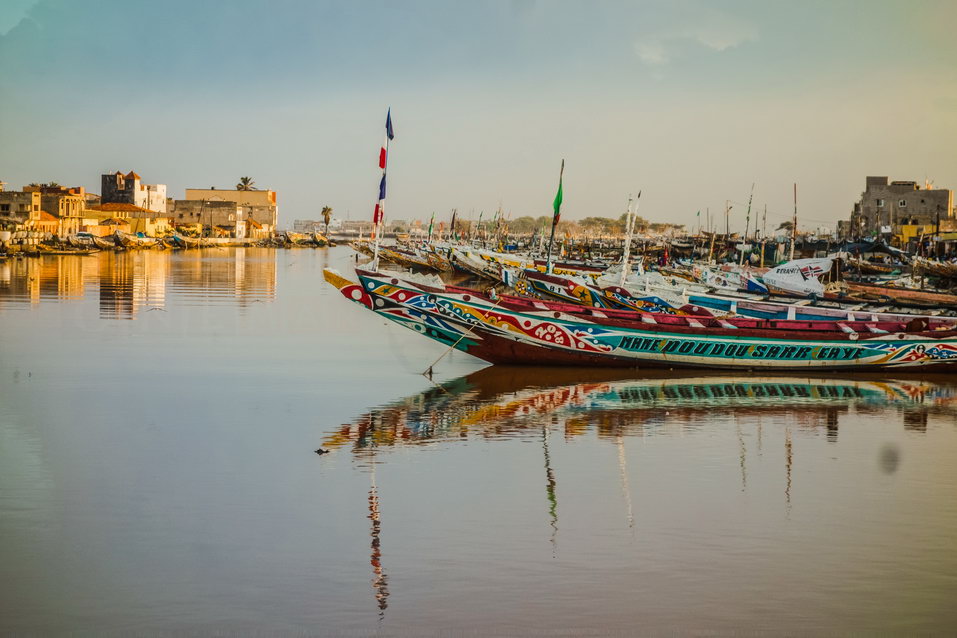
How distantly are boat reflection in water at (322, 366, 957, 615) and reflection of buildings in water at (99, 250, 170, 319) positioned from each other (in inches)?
610

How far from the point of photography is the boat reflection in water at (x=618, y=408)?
13.1 metres

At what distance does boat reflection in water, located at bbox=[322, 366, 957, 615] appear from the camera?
518 inches

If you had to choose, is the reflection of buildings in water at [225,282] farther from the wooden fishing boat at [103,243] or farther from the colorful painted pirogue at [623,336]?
the wooden fishing boat at [103,243]

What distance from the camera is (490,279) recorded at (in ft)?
168

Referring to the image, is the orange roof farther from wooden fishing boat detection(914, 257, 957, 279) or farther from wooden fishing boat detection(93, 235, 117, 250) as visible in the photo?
wooden fishing boat detection(914, 257, 957, 279)

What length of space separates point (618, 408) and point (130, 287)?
30.2 meters

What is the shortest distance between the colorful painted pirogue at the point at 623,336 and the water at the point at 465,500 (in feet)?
1.62

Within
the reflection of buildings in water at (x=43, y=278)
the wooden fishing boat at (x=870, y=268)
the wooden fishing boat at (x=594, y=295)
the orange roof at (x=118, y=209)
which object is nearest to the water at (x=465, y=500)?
the wooden fishing boat at (x=594, y=295)

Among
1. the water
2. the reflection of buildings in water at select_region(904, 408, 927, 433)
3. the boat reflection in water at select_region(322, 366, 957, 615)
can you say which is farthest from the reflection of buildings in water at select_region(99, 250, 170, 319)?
the reflection of buildings in water at select_region(904, 408, 927, 433)

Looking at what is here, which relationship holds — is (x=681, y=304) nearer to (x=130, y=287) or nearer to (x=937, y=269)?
(x=937, y=269)

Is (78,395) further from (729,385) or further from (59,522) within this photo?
(729,385)

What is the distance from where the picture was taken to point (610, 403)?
16578 mm

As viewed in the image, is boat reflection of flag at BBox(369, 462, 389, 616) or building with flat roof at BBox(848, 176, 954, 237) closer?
boat reflection of flag at BBox(369, 462, 389, 616)

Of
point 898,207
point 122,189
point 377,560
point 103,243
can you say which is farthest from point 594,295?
point 122,189
